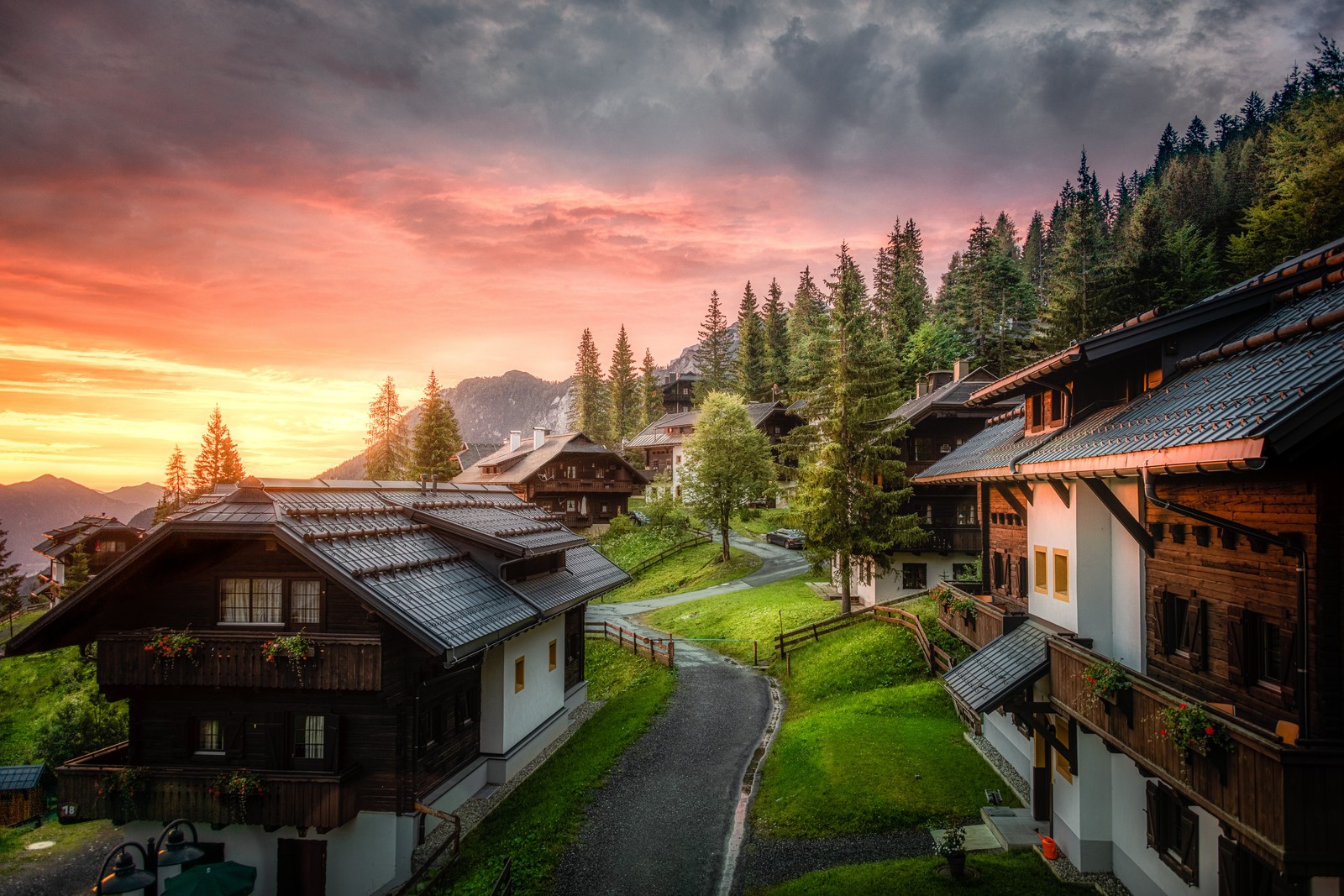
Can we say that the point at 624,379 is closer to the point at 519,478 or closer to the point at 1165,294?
the point at 519,478

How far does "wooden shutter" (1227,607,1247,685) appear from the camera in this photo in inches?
364

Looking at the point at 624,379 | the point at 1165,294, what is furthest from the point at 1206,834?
the point at 624,379

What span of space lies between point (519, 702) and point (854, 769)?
9.83 meters

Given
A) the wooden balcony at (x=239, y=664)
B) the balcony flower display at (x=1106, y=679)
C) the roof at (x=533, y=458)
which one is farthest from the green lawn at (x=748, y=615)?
the roof at (x=533, y=458)

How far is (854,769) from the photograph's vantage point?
1816 cm

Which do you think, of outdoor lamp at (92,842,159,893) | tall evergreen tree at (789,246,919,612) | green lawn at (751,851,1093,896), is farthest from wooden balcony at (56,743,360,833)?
tall evergreen tree at (789,246,919,612)

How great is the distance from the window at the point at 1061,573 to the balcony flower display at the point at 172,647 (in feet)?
61.3

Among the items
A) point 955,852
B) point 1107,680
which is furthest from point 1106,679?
point 955,852

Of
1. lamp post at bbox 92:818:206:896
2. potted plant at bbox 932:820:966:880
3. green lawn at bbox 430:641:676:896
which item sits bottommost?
green lawn at bbox 430:641:676:896

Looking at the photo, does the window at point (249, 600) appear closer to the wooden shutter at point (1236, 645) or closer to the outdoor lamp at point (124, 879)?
the outdoor lamp at point (124, 879)

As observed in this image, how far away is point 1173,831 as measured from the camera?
11273 mm

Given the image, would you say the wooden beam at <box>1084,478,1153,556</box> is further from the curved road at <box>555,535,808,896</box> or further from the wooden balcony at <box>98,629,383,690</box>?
the wooden balcony at <box>98,629,383,690</box>

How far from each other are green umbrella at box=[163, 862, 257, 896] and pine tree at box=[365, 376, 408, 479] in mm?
57922

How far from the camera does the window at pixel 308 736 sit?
54.6 feet
